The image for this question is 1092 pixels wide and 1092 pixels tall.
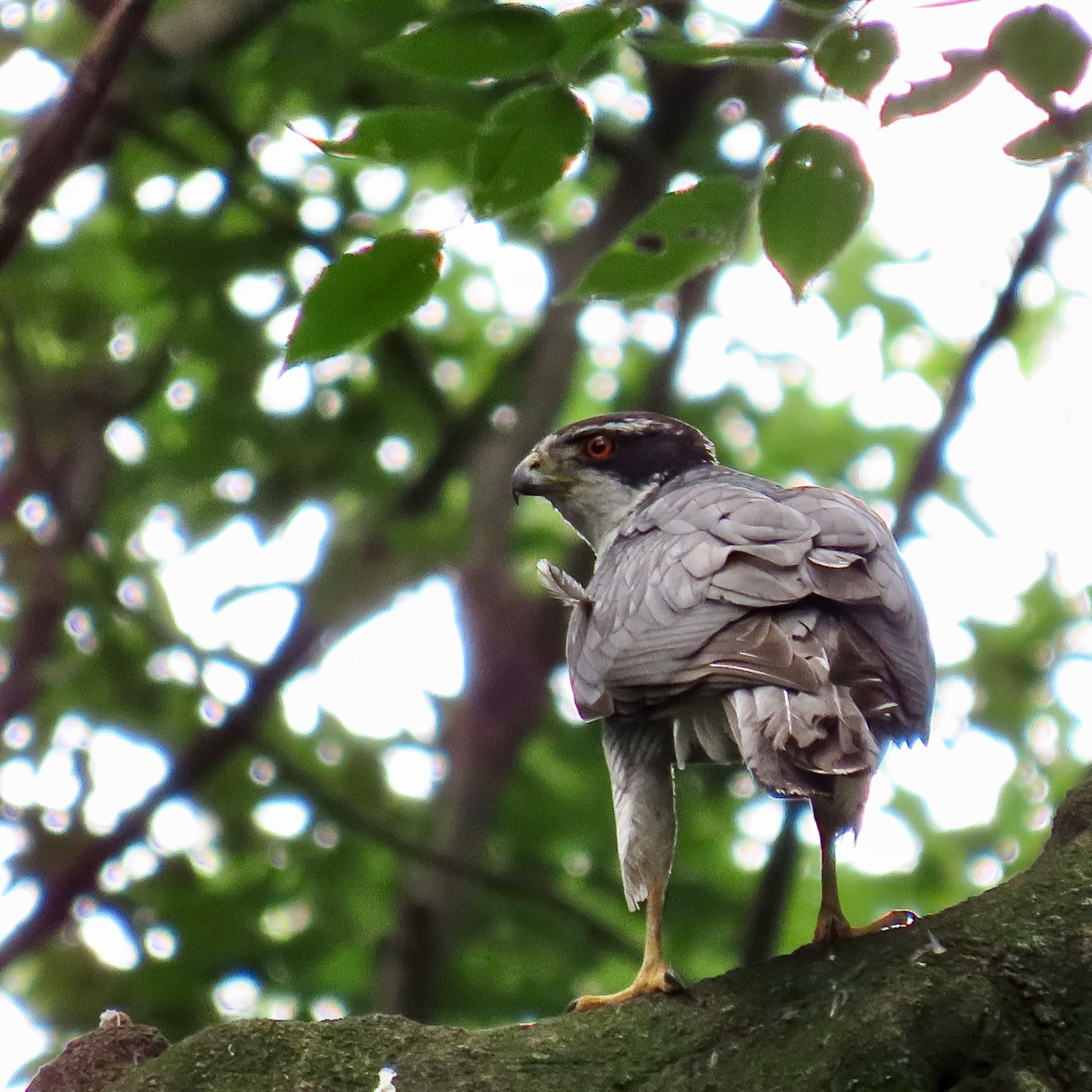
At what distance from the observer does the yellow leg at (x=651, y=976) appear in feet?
11.8

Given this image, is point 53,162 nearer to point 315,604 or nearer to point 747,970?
point 747,970

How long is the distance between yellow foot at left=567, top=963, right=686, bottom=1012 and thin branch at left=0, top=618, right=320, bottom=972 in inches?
125

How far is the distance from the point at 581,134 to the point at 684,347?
16.5 feet

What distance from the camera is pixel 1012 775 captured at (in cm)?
844

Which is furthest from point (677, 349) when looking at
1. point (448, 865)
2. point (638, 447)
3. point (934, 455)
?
point (448, 865)

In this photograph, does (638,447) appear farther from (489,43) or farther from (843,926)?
(489,43)

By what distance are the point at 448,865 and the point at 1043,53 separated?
481 centimetres

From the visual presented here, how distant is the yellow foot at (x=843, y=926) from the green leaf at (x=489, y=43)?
2.11 m

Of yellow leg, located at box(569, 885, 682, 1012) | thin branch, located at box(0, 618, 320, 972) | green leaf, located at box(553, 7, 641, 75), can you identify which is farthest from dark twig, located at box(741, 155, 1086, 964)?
green leaf, located at box(553, 7, 641, 75)

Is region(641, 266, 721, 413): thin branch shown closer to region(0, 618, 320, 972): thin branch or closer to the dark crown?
the dark crown

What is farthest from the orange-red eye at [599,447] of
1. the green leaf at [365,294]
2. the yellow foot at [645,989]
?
the green leaf at [365,294]

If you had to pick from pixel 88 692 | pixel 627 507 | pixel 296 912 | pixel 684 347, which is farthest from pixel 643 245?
pixel 296 912

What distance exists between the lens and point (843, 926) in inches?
141

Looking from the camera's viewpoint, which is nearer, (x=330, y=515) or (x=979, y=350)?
(x=979, y=350)
